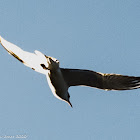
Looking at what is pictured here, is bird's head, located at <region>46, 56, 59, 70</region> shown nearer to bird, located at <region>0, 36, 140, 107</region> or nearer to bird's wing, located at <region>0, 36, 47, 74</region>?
bird, located at <region>0, 36, 140, 107</region>

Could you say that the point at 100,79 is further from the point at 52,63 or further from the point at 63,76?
the point at 52,63

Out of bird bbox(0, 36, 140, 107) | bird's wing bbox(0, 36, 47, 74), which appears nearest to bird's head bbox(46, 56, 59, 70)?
bird bbox(0, 36, 140, 107)

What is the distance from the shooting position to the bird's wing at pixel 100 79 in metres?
15.3

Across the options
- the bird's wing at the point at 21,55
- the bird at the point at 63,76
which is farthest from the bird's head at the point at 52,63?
the bird's wing at the point at 21,55

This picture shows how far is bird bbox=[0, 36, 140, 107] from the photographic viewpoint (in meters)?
14.8

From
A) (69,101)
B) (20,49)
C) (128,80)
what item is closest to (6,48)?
(20,49)

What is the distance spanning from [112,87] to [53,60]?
6.33ft

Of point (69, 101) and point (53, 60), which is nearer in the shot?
point (53, 60)

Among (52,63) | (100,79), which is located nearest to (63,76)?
(52,63)

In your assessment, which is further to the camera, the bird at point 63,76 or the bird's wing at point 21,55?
the bird's wing at point 21,55

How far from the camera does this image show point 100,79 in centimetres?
1555

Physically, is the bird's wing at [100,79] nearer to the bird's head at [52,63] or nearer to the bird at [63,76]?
the bird at [63,76]

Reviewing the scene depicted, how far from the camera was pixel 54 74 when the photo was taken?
14844 millimetres

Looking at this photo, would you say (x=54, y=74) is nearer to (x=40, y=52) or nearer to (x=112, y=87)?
(x=40, y=52)
